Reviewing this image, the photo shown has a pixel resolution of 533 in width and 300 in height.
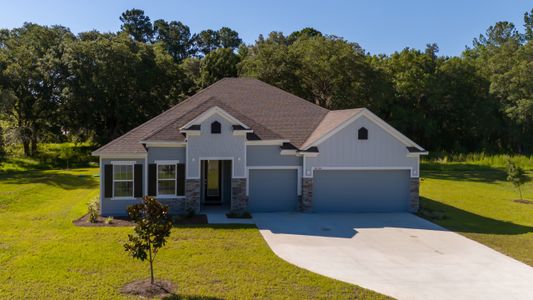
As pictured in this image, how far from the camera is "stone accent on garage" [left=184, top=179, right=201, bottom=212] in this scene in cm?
1817

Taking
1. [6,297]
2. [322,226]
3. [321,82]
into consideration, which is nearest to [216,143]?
[322,226]

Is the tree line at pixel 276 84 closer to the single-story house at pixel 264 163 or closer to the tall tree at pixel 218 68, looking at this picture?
the tall tree at pixel 218 68

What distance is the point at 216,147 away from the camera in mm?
18469

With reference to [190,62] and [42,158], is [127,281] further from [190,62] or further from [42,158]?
[190,62]

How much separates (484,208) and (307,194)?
9516mm

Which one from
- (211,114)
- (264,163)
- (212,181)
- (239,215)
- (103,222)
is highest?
(211,114)

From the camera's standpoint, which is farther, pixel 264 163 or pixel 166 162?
pixel 264 163

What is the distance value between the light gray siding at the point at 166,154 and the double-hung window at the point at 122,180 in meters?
0.98

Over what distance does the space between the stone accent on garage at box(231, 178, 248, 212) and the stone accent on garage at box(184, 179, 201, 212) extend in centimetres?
150

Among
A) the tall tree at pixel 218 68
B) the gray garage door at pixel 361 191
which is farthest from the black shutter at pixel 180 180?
the tall tree at pixel 218 68

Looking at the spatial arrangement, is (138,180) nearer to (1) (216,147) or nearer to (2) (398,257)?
(1) (216,147)

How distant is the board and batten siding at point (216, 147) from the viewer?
18234mm

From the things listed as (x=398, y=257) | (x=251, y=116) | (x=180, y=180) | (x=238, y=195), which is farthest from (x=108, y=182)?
(x=398, y=257)

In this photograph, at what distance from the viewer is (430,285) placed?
1058 cm
